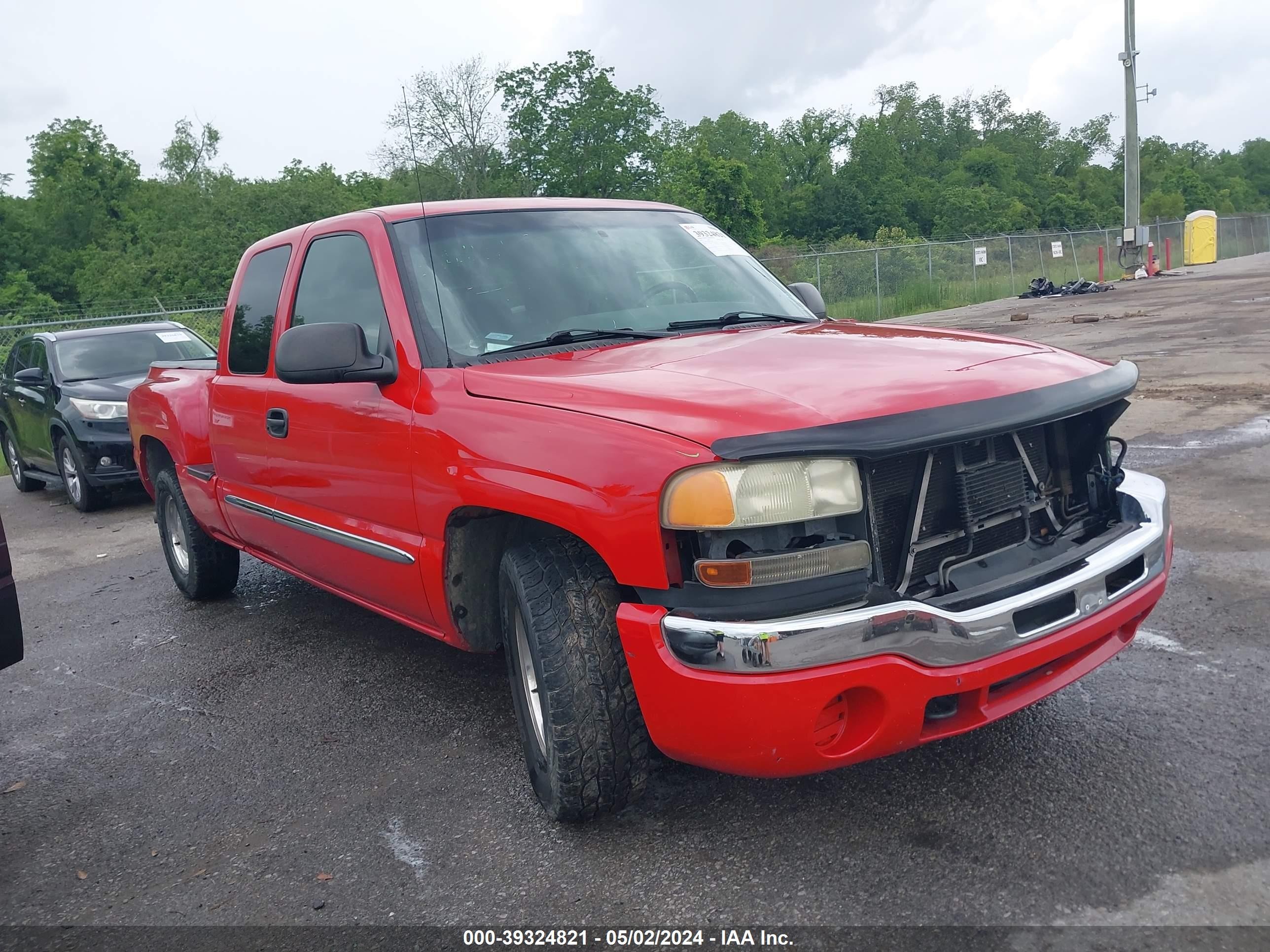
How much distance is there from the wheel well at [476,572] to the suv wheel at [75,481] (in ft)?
24.5

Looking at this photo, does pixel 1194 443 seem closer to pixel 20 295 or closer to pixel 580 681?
pixel 580 681

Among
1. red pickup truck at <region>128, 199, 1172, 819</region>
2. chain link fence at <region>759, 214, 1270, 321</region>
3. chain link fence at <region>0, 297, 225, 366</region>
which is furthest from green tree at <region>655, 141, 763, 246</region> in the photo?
red pickup truck at <region>128, 199, 1172, 819</region>

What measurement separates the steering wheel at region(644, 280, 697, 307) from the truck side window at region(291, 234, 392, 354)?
953 millimetres

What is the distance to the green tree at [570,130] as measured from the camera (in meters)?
50.3

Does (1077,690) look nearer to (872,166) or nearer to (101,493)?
(101,493)

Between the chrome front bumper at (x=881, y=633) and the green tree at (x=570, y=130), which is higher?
the green tree at (x=570, y=130)

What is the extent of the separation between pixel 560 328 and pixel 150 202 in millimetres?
62685

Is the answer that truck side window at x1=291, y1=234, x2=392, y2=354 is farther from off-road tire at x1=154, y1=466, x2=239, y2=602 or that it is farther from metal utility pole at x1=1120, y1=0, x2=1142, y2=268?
metal utility pole at x1=1120, y1=0, x2=1142, y2=268

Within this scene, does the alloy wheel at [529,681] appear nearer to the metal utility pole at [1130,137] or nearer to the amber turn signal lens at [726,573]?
the amber turn signal lens at [726,573]

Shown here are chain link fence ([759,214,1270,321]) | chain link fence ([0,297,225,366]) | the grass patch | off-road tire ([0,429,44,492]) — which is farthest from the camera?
the grass patch

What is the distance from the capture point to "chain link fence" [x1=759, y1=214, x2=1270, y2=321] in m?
27.9

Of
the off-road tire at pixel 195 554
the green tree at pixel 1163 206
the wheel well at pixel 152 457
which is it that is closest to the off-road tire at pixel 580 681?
the off-road tire at pixel 195 554

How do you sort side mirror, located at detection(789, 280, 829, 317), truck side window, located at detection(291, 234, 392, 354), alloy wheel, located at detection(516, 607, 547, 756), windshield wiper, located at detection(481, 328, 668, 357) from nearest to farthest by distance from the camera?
1. alloy wheel, located at detection(516, 607, 547, 756)
2. windshield wiper, located at detection(481, 328, 668, 357)
3. truck side window, located at detection(291, 234, 392, 354)
4. side mirror, located at detection(789, 280, 829, 317)

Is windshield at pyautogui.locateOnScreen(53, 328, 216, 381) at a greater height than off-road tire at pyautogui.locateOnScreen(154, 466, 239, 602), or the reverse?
windshield at pyautogui.locateOnScreen(53, 328, 216, 381)
